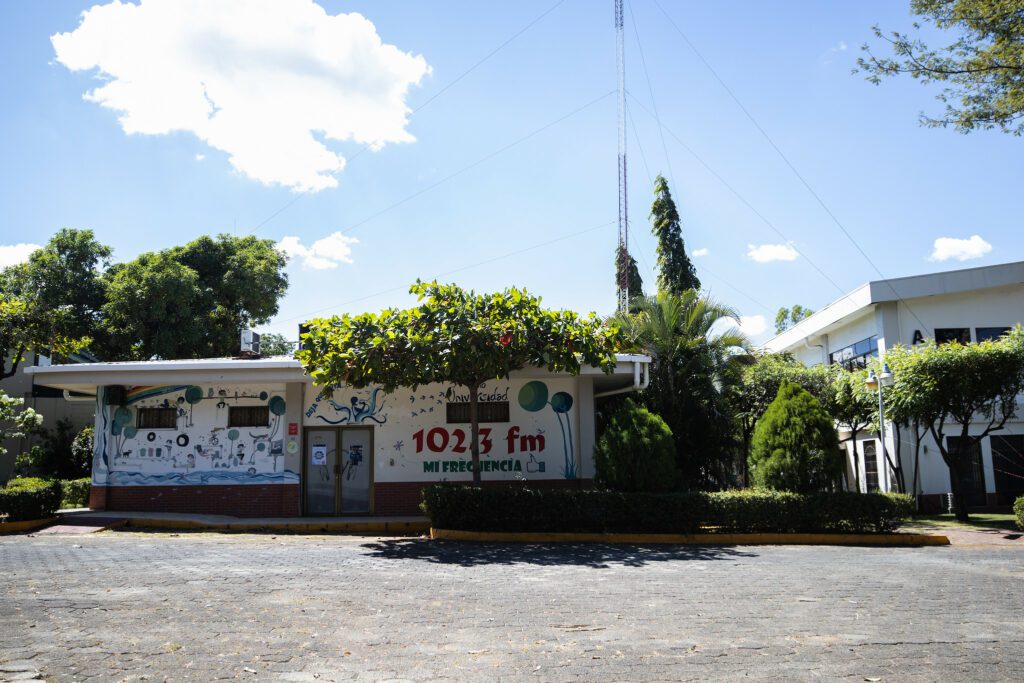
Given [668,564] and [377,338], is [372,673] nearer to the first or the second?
[668,564]

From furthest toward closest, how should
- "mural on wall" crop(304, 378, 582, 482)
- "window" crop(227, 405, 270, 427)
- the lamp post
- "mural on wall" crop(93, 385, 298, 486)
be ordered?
1. the lamp post
2. "window" crop(227, 405, 270, 427)
3. "mural on wall" crop(93, 385, 298, 486)
4. "mural on wall" crop(304, 378, 582, 482)

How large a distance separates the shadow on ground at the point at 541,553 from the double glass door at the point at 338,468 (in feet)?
12.7

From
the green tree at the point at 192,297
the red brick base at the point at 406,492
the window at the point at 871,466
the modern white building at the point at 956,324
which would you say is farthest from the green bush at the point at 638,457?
the green tree at the point at 192,297

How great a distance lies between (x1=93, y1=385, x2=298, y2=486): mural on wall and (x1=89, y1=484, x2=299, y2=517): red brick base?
16 cm

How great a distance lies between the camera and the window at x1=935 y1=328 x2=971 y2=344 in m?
20.5

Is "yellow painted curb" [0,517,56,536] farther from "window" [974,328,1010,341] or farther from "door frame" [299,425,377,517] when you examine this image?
"window" [974,328,1010,341]

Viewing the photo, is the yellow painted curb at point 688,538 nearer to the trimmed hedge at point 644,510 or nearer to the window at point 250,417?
the trimmed hedge at point 644,510

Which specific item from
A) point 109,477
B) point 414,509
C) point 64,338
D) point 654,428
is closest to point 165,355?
point 64,338

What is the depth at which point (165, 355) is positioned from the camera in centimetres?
2645

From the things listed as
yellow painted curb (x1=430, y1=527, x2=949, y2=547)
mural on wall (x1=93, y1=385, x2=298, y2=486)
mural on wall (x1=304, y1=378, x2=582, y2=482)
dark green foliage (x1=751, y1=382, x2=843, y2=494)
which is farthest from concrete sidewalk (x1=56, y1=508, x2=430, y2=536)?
dark green foliage (x1=751, y1=382, x2=843, y2=494)

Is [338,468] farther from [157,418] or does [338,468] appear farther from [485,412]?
[157,418]

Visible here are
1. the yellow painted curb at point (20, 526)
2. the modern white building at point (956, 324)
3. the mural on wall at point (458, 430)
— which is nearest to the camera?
the yellow painted curb at point (20, 526)

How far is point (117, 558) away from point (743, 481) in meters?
19.1

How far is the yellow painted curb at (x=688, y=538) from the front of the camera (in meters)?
13.3
